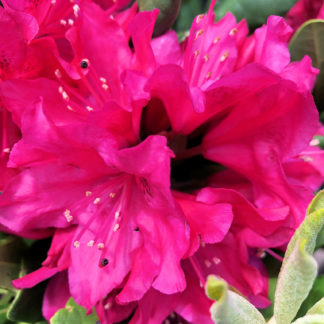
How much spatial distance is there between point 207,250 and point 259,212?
94 mm

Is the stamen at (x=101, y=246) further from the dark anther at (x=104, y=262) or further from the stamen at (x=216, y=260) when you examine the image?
the stamen at (x=216, y=260)

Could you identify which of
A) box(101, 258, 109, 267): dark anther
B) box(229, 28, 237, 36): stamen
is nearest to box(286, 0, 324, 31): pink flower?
box(229, 28, 237, 36): stamen

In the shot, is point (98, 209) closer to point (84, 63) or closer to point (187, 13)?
point (84, 63)

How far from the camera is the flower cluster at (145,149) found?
0.49 meters

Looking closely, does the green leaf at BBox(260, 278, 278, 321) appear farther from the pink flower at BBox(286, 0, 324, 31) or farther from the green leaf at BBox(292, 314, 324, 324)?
the pink flower at BBox(286, 0, 324, 31)

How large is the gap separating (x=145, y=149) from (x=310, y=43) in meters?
0.30

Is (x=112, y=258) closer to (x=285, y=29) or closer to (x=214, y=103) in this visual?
(x=214, y=103)

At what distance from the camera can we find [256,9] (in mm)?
673

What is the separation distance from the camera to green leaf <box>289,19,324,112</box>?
24.3 inches

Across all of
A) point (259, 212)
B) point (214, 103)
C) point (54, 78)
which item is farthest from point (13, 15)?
point (259, 212)

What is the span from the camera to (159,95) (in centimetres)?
51

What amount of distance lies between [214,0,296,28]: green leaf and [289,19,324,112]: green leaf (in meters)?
0.05

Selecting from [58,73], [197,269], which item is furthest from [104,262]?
[58,73]

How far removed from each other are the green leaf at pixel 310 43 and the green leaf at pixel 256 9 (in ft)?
0.16
